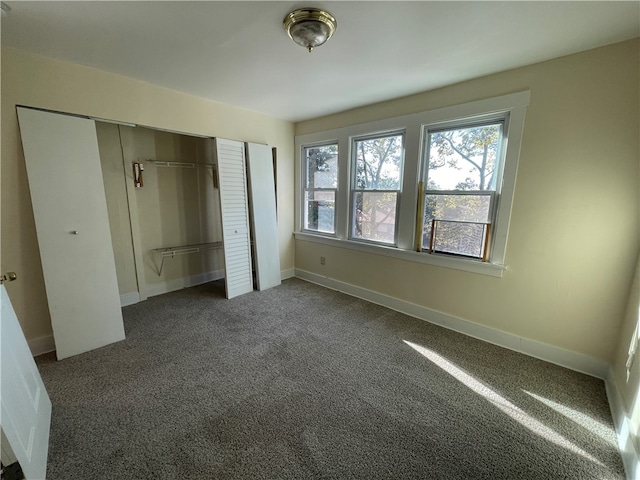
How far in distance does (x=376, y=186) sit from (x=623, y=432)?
106 inches

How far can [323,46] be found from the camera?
184cm

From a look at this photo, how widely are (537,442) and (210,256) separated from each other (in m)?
4.13

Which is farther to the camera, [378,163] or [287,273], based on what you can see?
[287,273]

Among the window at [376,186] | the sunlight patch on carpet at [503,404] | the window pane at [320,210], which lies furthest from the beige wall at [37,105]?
the sunlight patch on carpet at [503,404]

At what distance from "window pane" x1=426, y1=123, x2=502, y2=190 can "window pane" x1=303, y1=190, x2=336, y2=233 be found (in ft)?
4.63

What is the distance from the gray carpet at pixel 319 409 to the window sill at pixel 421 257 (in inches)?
27.3

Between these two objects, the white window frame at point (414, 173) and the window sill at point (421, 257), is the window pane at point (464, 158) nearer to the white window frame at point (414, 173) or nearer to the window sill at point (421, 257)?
the white window frame at point (414, 173)

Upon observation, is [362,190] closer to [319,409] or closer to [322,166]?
[322,166]

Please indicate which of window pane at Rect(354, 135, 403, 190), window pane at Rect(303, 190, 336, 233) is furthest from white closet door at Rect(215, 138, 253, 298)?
window pane at Rect(354, 135, 403, 190)

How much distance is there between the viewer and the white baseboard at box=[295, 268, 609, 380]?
206 cm

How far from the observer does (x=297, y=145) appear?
157 inches

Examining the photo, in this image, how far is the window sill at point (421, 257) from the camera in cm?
242

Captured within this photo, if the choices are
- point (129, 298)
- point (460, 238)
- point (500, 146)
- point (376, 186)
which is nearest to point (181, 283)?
point (129, 298)

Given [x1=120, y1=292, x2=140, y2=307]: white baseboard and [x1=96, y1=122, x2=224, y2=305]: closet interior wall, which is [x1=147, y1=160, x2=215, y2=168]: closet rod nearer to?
[x1=96, y1=122, x2=224, y2=305]: closet interior wall
